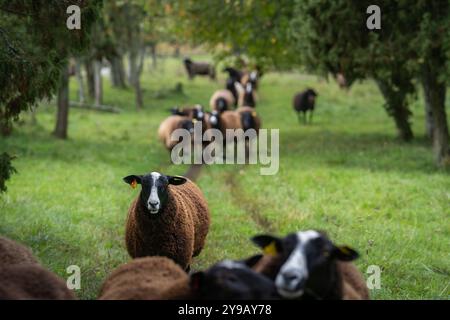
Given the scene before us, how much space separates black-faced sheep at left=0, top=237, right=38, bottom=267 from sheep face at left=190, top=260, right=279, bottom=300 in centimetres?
236

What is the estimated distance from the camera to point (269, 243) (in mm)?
6082

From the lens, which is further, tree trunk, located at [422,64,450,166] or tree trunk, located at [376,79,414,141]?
tree trunk, located at [376,79,414,141]

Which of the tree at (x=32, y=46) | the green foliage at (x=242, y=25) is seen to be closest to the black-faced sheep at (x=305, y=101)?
the green foliage at (x=242, y=25)

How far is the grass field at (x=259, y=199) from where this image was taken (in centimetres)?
995

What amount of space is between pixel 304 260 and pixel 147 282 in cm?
160

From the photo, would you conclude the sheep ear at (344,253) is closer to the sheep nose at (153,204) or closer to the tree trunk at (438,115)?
the sheep nose at (153,204)

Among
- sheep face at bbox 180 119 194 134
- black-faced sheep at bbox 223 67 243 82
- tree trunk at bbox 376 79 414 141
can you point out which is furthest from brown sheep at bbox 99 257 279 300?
black-faced sheep at bbox 223 67 243 82

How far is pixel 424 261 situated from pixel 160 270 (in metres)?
4.64

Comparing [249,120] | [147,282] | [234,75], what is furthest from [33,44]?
[234,75]

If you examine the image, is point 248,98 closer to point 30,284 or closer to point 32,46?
point 32,46

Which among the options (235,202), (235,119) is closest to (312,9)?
(235,119)

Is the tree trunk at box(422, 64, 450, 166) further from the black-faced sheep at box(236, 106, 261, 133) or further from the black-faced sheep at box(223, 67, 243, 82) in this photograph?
the black-faced sheep at box(223, 67, 243, 82)

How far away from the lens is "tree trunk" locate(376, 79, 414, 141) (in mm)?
22266
